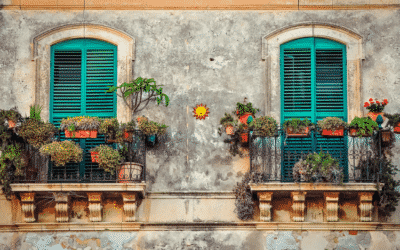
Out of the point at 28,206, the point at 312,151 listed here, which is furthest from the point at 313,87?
the point at 28,206

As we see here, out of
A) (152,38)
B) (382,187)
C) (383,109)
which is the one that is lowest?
(382,187)

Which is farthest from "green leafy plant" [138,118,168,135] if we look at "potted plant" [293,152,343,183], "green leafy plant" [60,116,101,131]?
"potted plant" [293,152,343,183]

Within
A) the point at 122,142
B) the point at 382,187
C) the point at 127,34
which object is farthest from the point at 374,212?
the point at 127,34

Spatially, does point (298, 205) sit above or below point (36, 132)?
below

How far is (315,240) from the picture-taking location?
13180mm

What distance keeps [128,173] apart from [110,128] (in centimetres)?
76

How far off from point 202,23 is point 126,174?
298 cm

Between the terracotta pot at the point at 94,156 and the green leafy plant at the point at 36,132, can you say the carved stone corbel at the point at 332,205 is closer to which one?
the terracotta pot at the point at 94,156

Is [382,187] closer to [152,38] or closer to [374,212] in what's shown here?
[374,212]

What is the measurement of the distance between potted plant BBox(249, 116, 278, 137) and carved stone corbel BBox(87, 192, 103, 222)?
2629 mm

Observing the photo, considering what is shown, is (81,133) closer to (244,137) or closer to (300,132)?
(244,137)

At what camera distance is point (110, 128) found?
13281 mm

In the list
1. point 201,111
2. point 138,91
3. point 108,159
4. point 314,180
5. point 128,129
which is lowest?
point 314,180

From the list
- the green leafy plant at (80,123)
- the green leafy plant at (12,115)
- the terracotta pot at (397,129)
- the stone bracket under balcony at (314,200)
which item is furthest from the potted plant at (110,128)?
the terracotta pot at (397,129)
